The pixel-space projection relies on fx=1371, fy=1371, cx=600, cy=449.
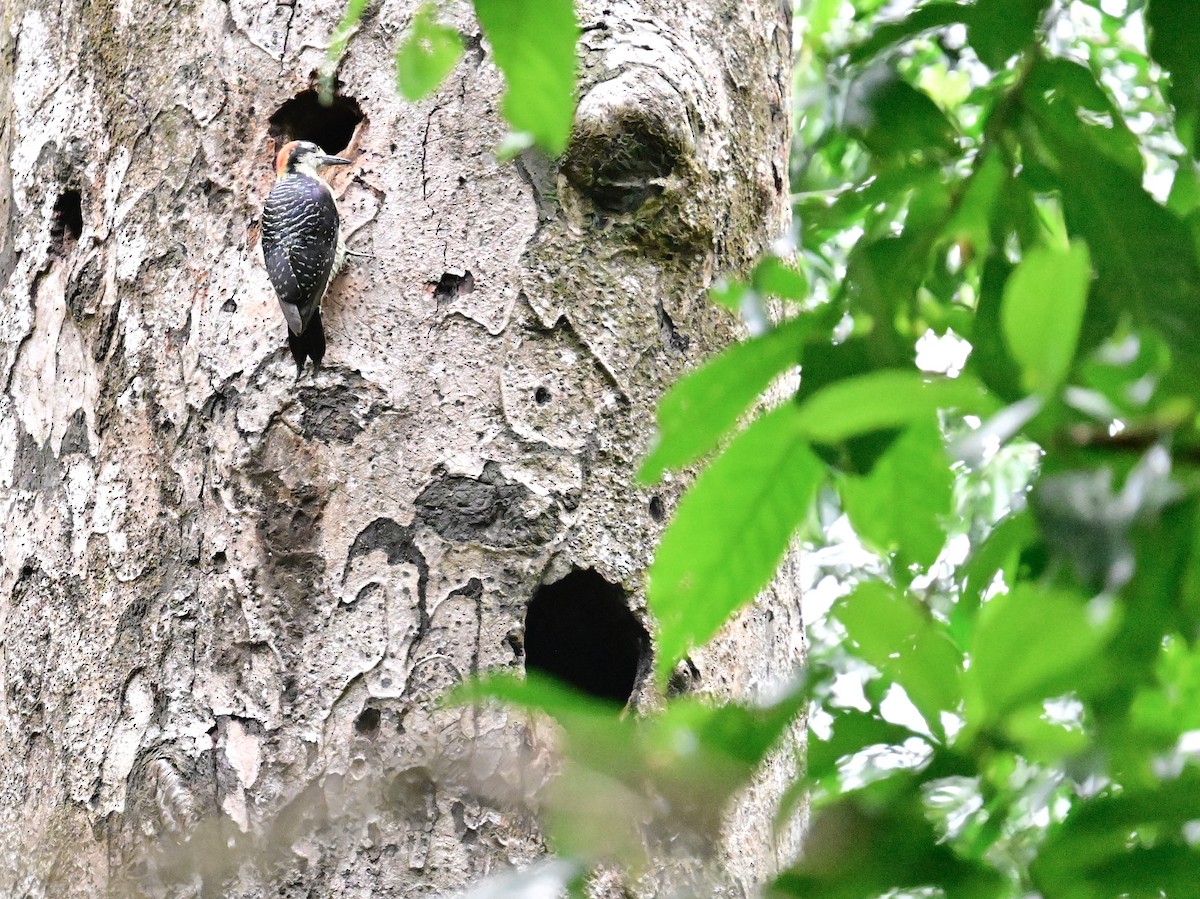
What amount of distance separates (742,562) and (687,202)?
1321 millimetres

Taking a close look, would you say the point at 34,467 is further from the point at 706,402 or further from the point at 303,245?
the point at 706,402

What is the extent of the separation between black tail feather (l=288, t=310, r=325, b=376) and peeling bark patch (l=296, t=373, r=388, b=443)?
0.05 meters

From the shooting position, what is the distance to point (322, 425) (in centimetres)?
186

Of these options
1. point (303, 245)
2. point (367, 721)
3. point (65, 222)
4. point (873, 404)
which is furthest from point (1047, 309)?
point (65, 222)

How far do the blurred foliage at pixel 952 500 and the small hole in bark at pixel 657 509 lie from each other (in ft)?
2.84

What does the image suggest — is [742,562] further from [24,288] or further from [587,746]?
[24,288]

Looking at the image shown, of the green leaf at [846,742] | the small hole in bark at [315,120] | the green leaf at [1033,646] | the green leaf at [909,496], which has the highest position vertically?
the small hole in bark at [315,120]

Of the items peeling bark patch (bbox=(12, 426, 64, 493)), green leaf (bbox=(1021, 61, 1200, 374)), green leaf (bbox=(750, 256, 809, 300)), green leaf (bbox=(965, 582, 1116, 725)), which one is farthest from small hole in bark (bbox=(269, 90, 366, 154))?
green leaf (bbox=(965, 582, 1116, 725))

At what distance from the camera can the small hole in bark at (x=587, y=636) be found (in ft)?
6.24

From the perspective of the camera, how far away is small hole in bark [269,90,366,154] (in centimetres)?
208

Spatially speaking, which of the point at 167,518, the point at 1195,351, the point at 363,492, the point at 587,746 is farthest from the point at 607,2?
the point at 587,746

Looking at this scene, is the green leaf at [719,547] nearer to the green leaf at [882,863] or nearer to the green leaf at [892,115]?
the green leaf at [882,863]

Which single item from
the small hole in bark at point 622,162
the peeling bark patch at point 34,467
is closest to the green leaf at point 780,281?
the small hole in bark at point 622,162

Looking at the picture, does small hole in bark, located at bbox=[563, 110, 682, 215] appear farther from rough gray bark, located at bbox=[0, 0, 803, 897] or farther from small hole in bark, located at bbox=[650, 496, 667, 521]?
small hole in bark, located at bbox=[650, 496, 667, 521]
